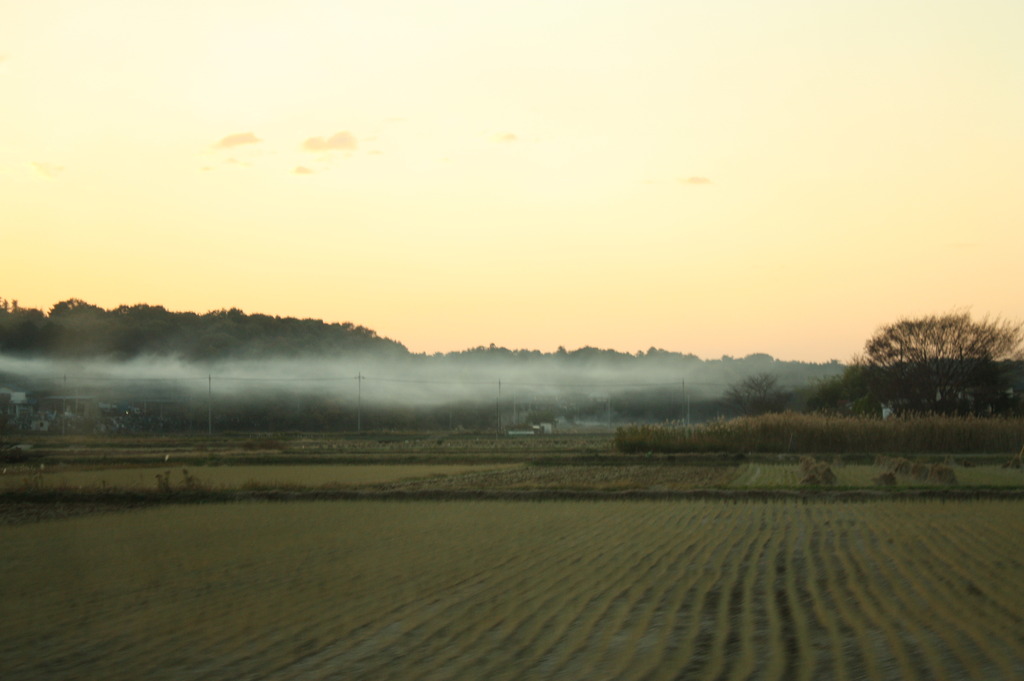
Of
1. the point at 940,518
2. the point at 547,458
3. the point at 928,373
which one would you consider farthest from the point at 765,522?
the point at 928,373

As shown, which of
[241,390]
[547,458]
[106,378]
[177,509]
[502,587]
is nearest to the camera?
[502,587]

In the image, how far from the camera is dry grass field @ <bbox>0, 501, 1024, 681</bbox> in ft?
18.2

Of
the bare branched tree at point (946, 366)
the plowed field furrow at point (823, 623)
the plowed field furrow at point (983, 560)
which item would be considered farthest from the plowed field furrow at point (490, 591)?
the bare branched tree at point (946, 366)

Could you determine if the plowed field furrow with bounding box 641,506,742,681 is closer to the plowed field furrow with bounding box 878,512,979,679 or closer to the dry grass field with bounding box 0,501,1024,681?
the dry grass field with bounding box 0,501,1024,681

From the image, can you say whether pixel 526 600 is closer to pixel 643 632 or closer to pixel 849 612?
pixel 643 632

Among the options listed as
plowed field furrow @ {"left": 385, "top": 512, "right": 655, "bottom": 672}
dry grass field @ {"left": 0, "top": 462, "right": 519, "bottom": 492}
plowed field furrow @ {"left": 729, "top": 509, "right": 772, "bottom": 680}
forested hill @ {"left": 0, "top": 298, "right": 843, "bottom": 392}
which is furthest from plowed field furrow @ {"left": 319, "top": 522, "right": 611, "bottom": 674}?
forested hill @ {"left": 0, "top": 298, "right": 843, "bottom": 392}

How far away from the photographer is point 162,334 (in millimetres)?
88812

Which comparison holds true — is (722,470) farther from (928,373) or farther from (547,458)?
(928,373)

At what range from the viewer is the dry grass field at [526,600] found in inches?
219

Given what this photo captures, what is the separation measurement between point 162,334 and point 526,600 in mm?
88223

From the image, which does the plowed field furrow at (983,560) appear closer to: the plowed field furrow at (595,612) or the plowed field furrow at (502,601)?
the plowed field furrow at (595,612)

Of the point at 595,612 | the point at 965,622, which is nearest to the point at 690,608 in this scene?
the point at 595,612

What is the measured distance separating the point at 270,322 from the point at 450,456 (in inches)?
3196

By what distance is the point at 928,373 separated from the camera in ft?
160
